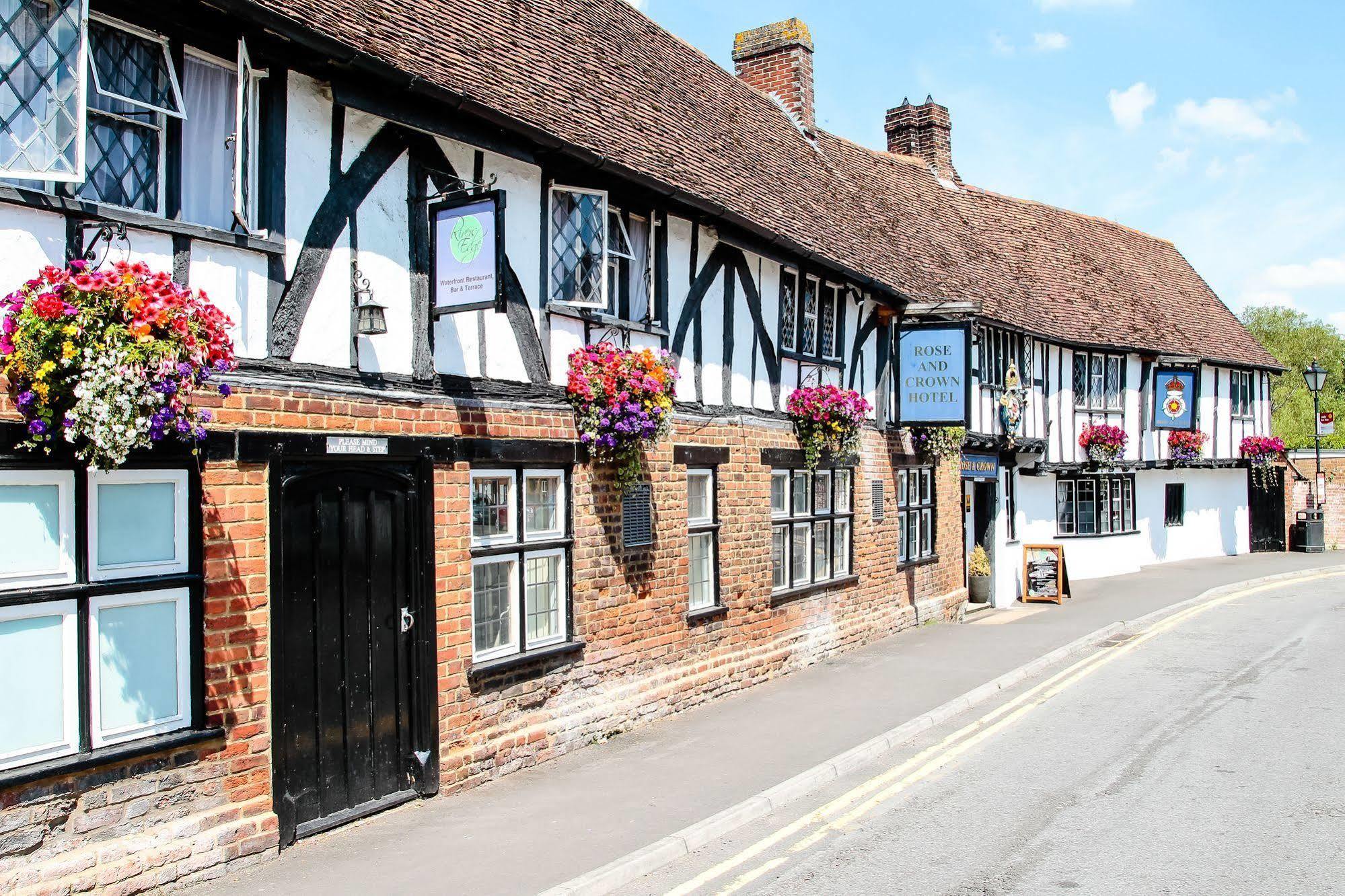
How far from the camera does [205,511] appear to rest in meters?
6.15

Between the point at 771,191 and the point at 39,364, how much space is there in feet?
35.4

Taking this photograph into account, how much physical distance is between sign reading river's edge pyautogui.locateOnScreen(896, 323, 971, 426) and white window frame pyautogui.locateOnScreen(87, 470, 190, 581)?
12125 millimetres

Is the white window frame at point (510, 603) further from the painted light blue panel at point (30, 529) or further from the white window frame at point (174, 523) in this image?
the painted light blue panel at point (30, 529)

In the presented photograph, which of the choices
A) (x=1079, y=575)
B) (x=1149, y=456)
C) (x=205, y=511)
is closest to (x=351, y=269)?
(x=205, y=511)

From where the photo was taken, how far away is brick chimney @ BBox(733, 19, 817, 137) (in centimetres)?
1961

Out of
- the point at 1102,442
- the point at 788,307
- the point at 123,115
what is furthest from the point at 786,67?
the point at 123,115

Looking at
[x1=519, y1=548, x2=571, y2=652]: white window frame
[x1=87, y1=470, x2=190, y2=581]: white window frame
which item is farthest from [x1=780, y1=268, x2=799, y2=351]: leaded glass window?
[x1=87, y1=470, x2=190, y2=581]: white window frame

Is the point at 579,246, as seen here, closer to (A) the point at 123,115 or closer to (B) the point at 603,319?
(B) the point at 603,319

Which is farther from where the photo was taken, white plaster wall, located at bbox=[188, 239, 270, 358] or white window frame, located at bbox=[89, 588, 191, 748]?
white plaster wall, located at bbox=[188, 239, 270, 358]

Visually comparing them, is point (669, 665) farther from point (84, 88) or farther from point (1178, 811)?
point (84, 88)

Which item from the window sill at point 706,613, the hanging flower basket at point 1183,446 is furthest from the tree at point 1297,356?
the window sill at point 706,613

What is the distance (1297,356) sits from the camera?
58281 millimetres

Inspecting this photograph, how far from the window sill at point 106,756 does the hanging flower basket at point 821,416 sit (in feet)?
28.5

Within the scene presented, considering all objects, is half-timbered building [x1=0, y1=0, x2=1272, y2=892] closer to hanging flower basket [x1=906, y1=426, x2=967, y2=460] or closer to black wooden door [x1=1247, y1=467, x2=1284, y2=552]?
hanging flower basket [x1=906, y1=426, x2=967, y2=460]
